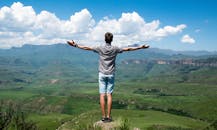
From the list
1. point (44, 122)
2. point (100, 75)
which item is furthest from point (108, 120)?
point (44, 122)

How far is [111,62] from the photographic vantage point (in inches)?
543

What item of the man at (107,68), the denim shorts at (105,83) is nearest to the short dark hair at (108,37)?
the man at (107,68)

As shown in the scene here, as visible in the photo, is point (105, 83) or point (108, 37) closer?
point (108, 37)

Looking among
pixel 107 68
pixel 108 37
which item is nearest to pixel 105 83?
pixel 107 68

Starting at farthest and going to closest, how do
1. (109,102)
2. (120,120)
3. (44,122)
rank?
(44,122) → (109,102) → (120,120)

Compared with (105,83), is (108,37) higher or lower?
higher

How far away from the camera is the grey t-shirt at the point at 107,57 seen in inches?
542

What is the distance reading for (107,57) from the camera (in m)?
13.8

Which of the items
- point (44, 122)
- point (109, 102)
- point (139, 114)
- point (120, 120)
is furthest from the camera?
point (139, 114)

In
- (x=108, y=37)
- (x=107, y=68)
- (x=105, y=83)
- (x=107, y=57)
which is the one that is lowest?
(x=105, y=83)

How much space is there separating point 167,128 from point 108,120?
126 m

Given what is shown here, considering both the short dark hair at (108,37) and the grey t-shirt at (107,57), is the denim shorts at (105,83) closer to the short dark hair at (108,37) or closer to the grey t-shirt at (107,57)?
the grey t-shirt at (107,57)

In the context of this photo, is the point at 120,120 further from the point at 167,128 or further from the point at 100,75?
the point at 167,128

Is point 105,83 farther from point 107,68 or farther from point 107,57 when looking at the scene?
point 107,57
